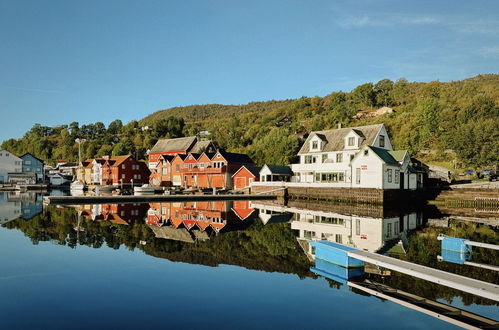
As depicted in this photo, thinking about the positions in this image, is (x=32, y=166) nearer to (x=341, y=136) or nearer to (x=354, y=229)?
(x=341, y=136)

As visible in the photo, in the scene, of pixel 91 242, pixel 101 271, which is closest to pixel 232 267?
pixel 101 271

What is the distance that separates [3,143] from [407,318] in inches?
7329

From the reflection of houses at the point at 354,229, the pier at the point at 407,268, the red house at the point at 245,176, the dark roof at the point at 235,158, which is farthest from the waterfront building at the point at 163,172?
the pier at the point at 407,268

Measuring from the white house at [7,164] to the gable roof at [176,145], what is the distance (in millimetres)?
31844

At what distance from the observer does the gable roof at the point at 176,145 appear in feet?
257

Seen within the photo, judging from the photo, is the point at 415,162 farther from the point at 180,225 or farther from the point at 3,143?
the point at 3,143

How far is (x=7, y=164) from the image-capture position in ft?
277

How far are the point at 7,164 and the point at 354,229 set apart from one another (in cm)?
8711

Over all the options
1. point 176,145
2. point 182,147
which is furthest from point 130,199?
point 176,145

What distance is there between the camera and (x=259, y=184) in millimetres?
50844

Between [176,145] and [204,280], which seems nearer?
[204,280]

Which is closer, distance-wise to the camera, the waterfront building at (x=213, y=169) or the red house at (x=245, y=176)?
the red house at (x=245, y=176)

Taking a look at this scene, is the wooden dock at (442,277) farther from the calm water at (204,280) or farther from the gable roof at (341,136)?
the gable roof at (341,136)

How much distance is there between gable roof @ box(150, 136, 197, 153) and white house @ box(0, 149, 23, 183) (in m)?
31.8
